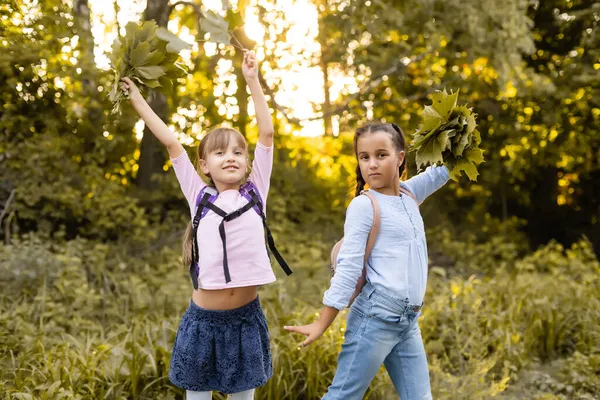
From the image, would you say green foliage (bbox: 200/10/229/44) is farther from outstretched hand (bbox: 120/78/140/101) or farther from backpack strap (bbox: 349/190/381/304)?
backpack strap (bbox: 349/190/381/304)

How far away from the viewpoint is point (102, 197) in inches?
275

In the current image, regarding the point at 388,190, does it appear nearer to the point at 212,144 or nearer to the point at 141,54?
the point at 212,144

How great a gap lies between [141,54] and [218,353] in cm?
126

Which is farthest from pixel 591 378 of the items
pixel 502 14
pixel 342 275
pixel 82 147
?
pixel 82 147

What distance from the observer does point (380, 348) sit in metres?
2.37

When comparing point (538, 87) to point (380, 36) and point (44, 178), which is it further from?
point (44, 178)

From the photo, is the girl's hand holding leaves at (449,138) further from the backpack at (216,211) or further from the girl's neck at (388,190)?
the backpack at (216,211)

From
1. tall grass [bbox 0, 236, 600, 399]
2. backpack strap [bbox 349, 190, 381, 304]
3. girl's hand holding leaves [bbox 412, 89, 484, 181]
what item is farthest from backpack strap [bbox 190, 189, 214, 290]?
tall grass [bbox 0, 236, 600, 399]

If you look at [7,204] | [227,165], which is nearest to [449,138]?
[227,165]

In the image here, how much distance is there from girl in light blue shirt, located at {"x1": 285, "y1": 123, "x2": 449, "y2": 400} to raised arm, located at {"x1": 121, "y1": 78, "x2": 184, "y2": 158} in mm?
742

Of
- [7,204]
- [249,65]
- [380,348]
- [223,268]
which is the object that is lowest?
[380,348]

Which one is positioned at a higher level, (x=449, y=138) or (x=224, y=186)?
(x=449, y=138)

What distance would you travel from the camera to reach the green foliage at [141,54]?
Result: 8.38 ft

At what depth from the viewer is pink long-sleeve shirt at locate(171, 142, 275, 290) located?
242cm
